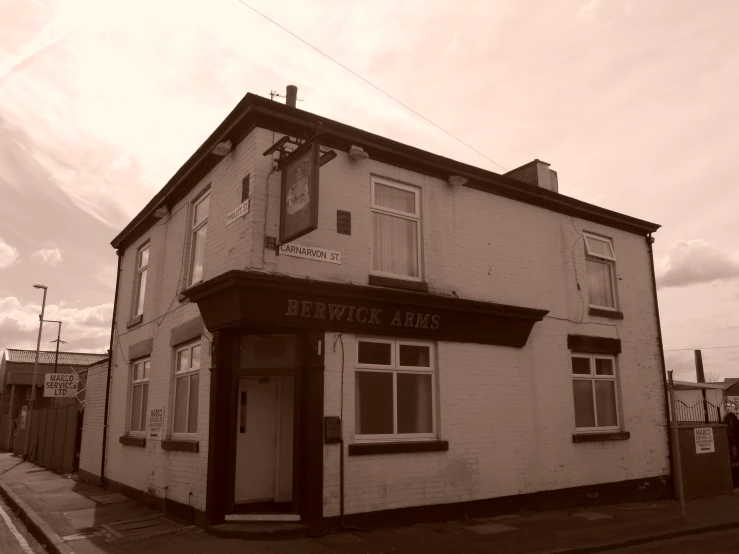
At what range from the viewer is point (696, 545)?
358 inches

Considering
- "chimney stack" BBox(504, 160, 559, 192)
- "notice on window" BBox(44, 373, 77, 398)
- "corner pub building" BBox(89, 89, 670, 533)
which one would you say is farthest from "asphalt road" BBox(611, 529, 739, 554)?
"notice on window" BBox(44, 373, 77, 398)

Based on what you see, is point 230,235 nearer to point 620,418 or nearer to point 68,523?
point 68,523

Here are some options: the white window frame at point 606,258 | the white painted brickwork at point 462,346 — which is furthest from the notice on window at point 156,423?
the white window frame at point 606,258

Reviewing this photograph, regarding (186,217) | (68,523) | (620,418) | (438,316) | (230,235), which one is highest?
(186,217)

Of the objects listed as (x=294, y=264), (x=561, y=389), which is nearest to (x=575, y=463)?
(x=561, y=389)

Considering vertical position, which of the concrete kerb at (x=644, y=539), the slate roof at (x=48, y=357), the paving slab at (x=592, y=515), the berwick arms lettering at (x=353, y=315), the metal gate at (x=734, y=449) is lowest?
the concrete kerb at (x=644, y=539)

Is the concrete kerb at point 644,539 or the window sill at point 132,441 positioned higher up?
the window sill at point 132,441

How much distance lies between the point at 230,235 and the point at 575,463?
817 cm

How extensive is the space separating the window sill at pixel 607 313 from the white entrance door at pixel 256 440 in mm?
7396

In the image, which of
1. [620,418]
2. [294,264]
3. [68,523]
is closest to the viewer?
[294,264]

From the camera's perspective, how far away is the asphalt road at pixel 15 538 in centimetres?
894

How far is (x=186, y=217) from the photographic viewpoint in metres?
12.3

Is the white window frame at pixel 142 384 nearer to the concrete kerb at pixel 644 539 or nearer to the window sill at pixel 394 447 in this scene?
the window sill at pixel 394 447

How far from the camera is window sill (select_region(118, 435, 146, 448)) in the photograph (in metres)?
12.4
